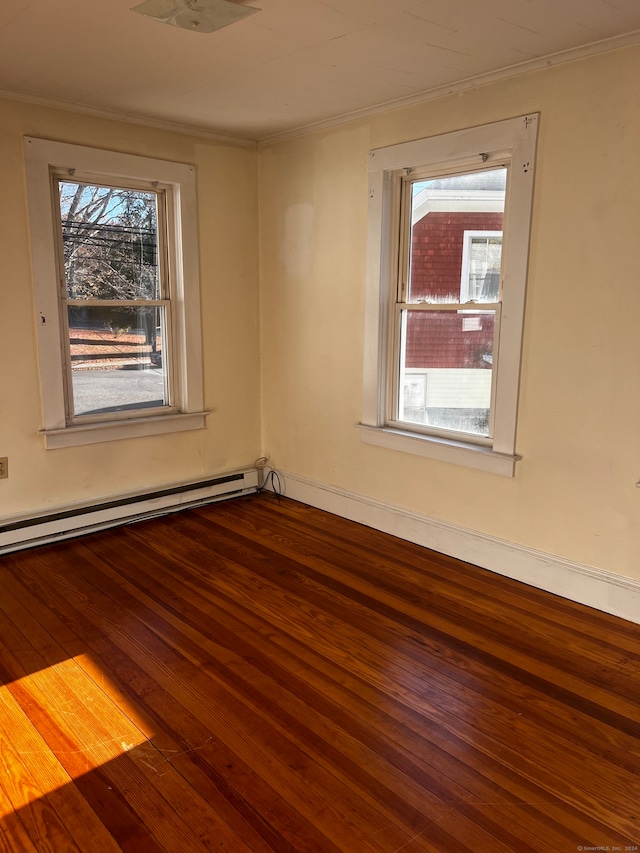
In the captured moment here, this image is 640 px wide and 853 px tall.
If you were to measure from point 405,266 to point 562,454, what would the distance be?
143 centimetres

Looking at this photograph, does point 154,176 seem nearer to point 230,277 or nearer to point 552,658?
point 230,277

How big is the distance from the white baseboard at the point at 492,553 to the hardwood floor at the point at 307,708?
0.24 feet

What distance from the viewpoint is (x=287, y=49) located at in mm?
2730

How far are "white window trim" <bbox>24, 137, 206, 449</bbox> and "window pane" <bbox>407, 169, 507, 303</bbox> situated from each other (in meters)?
1.45

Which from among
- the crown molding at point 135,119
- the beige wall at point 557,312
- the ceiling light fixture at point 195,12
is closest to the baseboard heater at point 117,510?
the beige wall at point 557,312

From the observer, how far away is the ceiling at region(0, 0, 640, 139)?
2.38m

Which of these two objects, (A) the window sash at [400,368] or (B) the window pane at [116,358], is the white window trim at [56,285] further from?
(A) the window sash at [400,368]

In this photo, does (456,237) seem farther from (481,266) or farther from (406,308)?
(406,308)

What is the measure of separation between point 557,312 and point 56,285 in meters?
2.68

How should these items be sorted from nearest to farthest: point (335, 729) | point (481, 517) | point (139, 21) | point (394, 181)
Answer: point (335, 729) < point (139, 21) < point (481, 517) < point (394, 181)

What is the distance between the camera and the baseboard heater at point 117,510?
3674 millimetres

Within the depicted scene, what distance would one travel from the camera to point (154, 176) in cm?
394

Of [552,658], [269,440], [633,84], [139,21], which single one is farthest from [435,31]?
[269,440]

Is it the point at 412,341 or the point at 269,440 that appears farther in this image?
the point at 269,440
